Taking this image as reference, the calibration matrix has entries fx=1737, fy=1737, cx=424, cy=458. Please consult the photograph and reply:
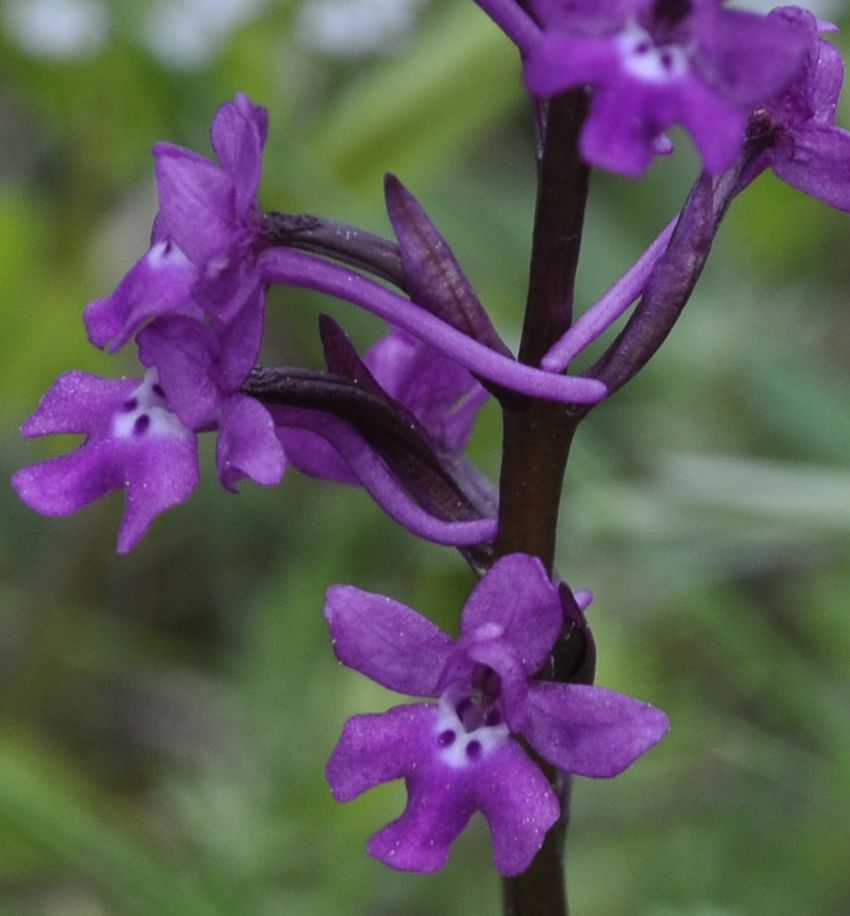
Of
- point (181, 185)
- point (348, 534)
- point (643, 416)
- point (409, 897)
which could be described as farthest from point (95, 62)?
point (181, 185)

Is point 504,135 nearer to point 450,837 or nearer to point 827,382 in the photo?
point 827,382

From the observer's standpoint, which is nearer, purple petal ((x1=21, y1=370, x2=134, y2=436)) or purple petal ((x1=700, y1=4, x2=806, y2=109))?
purple petal ((x1=700, y1=4, x2=806, y2=109))

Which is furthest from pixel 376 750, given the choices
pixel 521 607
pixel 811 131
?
pixel 811 131

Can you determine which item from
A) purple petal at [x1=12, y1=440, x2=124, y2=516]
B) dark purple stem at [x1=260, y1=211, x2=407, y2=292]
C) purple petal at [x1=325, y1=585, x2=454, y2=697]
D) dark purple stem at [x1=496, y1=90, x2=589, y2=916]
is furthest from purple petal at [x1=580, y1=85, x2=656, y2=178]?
purple petal at [x1=12, y1=440, x2=124, y2=516]

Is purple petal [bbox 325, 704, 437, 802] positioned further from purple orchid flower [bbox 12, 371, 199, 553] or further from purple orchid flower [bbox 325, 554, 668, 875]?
purple orchid flower [bbox 12, 371, 199, 553]

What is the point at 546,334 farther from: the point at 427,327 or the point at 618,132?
the point at 618,132

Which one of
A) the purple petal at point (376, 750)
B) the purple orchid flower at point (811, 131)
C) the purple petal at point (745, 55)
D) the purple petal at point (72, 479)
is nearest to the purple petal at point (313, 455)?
the purple petal at point (72, 479)
